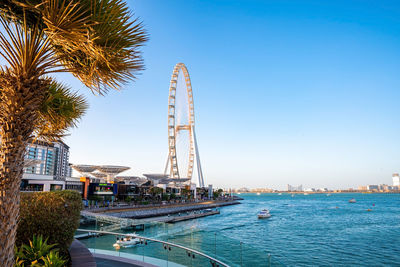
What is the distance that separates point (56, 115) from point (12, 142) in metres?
1.83

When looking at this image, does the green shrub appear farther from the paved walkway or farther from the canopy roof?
the canopy roof

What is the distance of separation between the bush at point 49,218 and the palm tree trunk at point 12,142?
2.47 m

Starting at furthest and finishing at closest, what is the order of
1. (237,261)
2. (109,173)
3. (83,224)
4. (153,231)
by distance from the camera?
(109,173) → (83,224) → (153,231) → (237,261)

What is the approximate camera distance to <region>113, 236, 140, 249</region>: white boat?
30.2 feet

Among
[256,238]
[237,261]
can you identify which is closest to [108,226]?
[237,261]

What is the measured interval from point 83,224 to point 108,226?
21127 millimetres

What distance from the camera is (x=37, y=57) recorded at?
4164 mm

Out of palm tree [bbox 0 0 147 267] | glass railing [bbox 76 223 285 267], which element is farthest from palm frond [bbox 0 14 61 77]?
glass railing [bbox 76 223 285 267]

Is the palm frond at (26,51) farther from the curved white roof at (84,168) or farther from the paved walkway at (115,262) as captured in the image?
the curved white roof at (84,168)

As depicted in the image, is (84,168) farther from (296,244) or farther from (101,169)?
(296,244)

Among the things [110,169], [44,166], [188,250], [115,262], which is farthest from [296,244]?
[44,166]

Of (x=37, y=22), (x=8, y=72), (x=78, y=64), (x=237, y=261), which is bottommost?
(x=237, y=261)

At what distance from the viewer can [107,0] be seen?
13.1ft

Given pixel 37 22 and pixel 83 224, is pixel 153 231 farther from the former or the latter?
pixel 83 224
